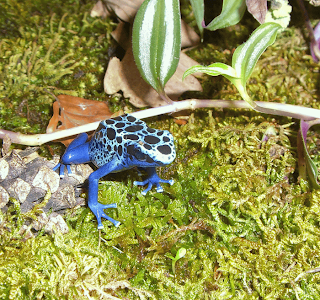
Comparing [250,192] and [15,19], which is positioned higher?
[15,19]

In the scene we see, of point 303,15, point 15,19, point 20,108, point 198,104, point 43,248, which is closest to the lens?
point 43,248

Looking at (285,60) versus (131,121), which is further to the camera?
(285,60)

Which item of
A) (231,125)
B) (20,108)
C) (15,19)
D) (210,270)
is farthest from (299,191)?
(15,19)

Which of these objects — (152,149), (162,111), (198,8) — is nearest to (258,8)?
(198,8)

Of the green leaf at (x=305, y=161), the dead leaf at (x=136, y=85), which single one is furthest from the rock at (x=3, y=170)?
the green leaf at (x=305, y=161)

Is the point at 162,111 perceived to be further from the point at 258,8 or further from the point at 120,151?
the point at 258,8

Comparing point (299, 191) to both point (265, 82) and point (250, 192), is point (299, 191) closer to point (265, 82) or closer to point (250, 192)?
point (250, 192)
